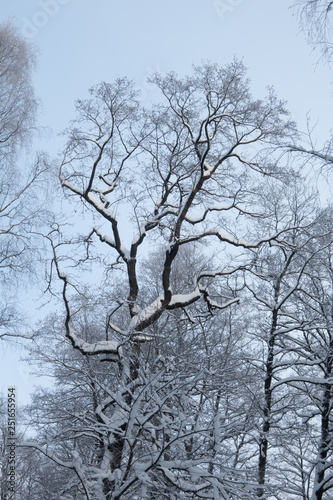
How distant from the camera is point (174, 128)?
1148 centimetres

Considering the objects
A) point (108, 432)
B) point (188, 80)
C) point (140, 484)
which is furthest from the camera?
point (188, 80)

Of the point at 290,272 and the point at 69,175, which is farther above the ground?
the point at 69,175

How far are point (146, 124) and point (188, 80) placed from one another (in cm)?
131

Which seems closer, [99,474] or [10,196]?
[99,474]

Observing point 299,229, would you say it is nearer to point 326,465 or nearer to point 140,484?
point 326,465

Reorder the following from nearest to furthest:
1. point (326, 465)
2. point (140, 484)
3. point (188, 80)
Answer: point (140, 484)
point (326, 465)
point (188, 80)

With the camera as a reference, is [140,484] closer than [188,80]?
Yes

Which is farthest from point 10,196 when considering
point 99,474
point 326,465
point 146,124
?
point 326,465

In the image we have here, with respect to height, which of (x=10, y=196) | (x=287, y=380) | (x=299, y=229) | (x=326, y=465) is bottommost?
(x=326, y=465)

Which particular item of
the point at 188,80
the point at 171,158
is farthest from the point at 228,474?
the point at 188,80

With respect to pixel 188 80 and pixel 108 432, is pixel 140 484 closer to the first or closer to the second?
pixel 108 432

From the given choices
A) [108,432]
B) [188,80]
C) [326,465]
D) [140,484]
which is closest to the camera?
[140,484]

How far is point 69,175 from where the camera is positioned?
11.4 m

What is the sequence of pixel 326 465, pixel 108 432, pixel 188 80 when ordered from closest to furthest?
1. pixel 108 432
2. pixel 326 465
3. pixel 188 80
